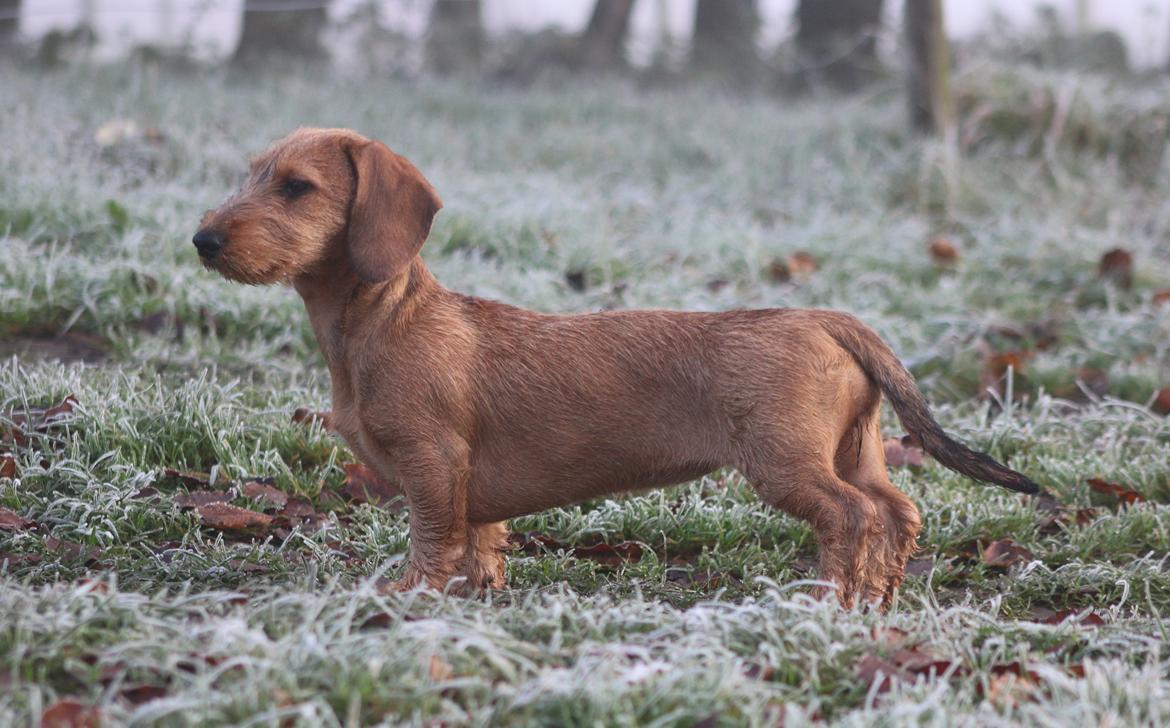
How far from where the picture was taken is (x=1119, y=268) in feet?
27.0

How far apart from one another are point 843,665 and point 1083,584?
159 centimetres

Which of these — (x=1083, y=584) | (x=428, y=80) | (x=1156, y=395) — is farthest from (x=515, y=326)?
(x=428, y=80)

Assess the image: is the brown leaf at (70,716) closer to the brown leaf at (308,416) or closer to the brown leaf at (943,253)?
the brown leaf at (308,416)

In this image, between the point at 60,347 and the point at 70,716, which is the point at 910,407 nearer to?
the point at 70,716

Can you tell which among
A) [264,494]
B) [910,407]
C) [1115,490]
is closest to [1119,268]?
[1115,490]

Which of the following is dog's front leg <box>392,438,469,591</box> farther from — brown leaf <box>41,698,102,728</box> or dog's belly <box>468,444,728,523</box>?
brown leaf <box>41,698,102,728</box>

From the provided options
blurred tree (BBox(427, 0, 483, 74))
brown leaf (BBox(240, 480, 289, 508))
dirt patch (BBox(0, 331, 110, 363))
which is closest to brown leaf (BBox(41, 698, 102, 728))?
brown leaf (BBox(240, 480, 289, 508))

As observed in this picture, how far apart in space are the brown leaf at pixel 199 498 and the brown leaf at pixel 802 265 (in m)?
4.68

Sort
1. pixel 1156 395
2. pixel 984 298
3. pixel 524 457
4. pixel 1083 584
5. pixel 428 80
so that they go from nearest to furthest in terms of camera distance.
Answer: pixel 524 457 < pixel 1083 584 < pixel 1156 395 < pixel 984 298 < pixel 428 80

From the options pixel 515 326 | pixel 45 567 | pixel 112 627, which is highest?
pixel 515 326

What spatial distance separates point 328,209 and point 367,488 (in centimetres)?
150

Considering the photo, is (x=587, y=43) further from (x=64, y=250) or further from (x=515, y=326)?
(x=515, y=326)

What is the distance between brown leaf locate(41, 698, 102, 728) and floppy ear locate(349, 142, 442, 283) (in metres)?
1.54

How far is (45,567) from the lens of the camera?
395 cm
